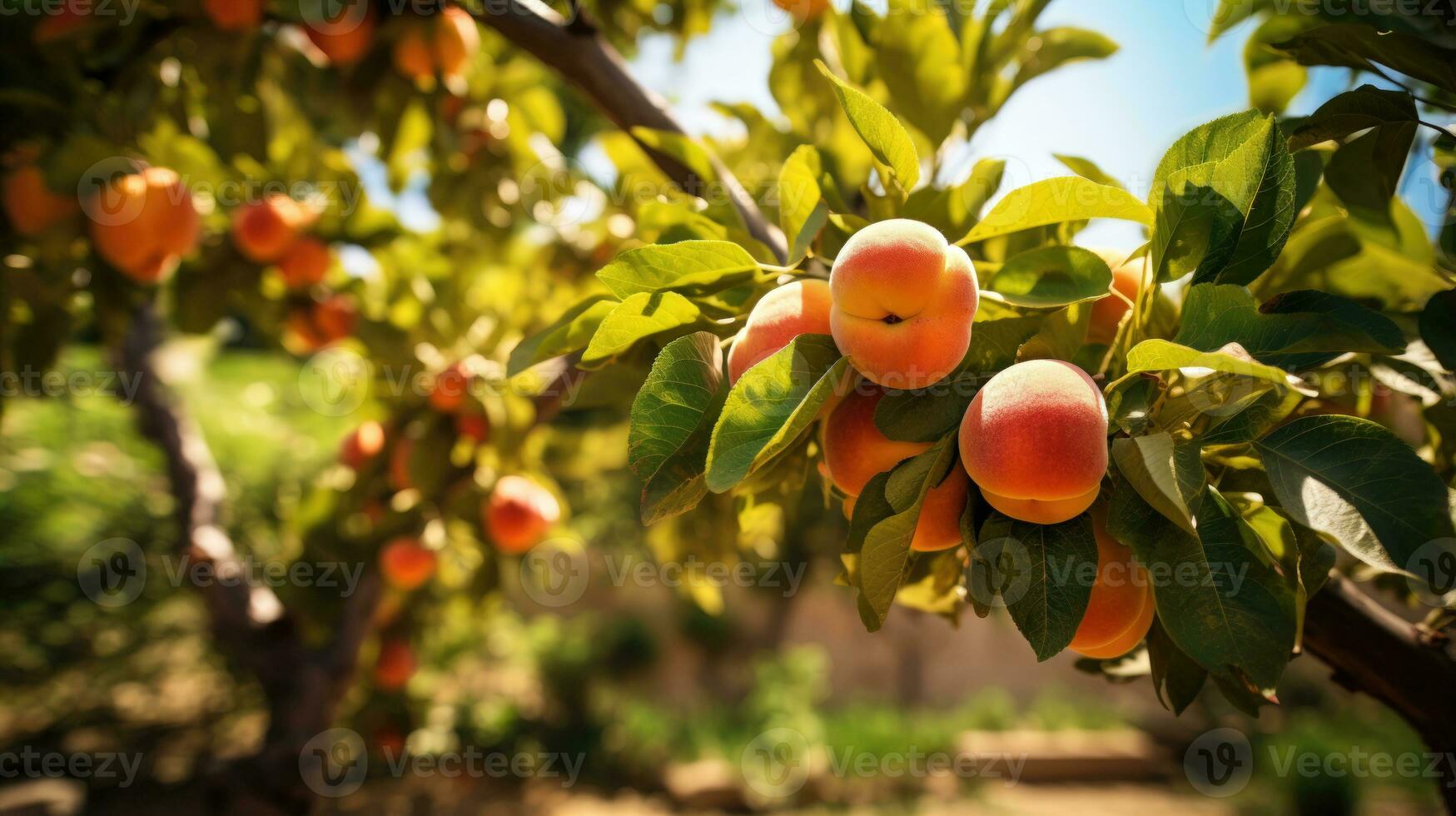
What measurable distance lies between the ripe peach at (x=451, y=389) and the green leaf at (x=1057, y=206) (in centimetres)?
85

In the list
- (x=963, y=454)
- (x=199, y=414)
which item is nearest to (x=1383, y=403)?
(x=963, y=454)

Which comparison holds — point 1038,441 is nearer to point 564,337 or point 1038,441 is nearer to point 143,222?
point 564,337

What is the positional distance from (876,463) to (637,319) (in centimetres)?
17

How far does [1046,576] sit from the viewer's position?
1.39ft

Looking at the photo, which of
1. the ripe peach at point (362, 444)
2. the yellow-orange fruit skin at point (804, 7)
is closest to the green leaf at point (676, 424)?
the yellow-orange fruit skin at point (804, 7)

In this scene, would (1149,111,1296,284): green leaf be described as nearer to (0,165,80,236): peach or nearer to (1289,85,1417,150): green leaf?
(1289,85,1417,150): green leaf

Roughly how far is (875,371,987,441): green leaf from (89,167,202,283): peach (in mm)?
1109

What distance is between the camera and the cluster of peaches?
405mm

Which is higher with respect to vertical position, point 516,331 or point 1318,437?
point 1318,437

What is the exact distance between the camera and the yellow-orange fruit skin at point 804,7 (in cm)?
102

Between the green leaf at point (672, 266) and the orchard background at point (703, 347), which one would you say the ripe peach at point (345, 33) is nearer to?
the orchard background at point (703, 347)

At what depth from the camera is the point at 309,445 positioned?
135 inches

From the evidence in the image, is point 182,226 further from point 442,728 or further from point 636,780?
point 636,780

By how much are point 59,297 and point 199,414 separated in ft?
8.41
